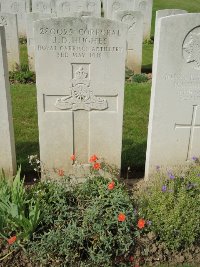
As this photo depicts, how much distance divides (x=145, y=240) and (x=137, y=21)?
7343mm

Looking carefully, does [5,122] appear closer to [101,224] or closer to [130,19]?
[101,224]

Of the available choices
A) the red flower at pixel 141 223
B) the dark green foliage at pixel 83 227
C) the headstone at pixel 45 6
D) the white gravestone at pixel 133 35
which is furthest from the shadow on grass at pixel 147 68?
the red flower at pixel 141 223

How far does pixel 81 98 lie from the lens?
4250 mm

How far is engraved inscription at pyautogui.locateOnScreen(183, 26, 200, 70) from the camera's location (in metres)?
3.97

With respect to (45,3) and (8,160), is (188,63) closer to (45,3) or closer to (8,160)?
(8,160)

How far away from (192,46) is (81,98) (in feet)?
4.74

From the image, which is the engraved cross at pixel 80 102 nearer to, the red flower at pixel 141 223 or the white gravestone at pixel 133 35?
the red flower at pixel 141 223

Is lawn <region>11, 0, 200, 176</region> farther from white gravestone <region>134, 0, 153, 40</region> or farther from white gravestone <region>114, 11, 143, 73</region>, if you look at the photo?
white gravestone <region>134, 0, 153, 40</region>

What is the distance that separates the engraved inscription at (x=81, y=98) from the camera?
413cm

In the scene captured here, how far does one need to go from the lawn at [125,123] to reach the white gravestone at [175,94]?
2.37 ft

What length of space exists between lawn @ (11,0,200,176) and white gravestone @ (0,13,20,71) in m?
0.50

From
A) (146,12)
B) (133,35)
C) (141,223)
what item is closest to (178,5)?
(146,12)

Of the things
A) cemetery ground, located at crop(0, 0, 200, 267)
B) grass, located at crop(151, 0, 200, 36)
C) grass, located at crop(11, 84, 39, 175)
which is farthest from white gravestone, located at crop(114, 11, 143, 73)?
grass, located at crop(151, 0, 200, 36)

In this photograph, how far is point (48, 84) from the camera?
4.12 metres
